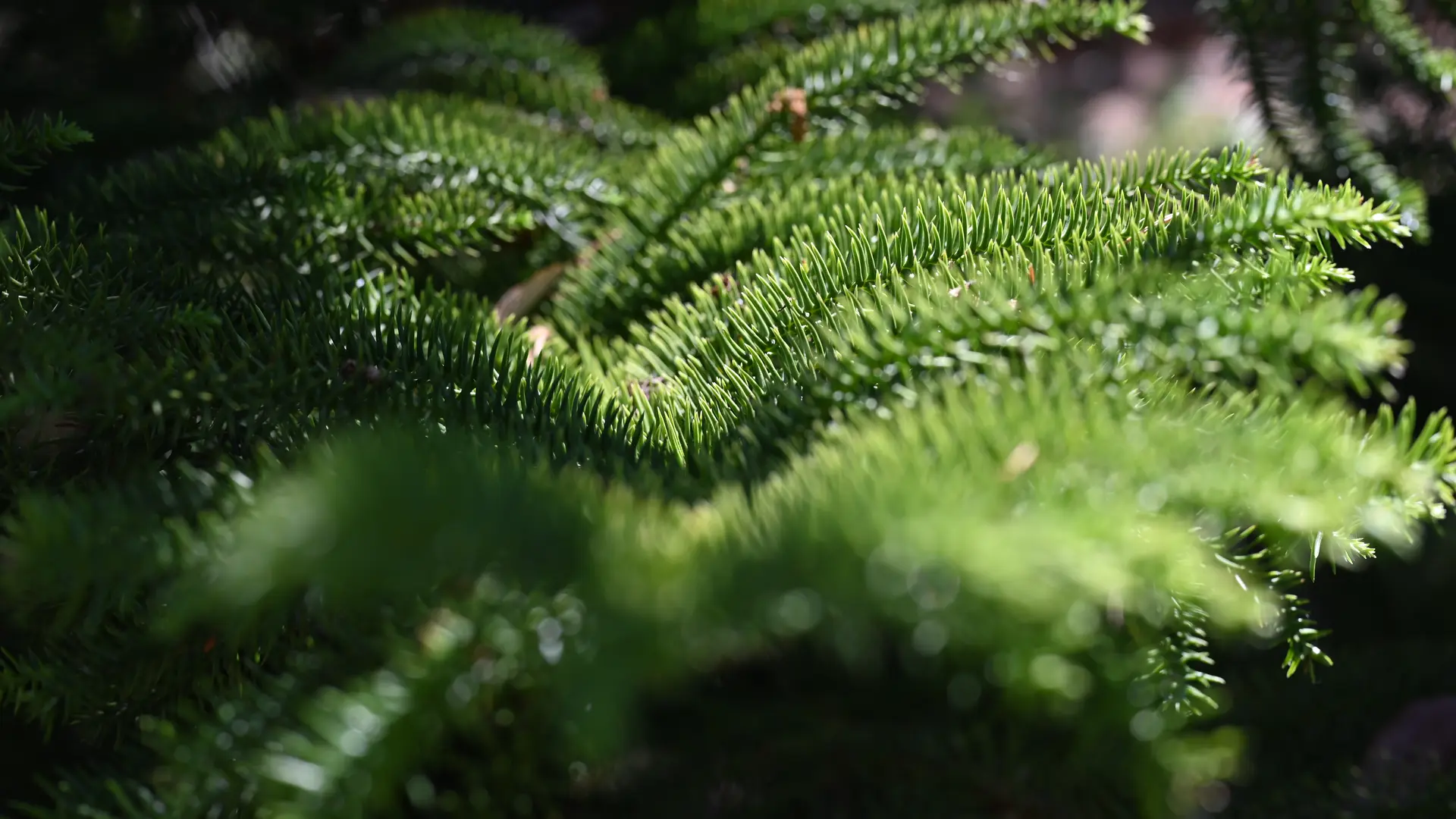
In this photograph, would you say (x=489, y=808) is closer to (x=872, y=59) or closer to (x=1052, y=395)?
(x=1052, y=395)

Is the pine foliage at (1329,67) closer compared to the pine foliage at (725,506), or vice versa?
the pine foliage at (725,506)

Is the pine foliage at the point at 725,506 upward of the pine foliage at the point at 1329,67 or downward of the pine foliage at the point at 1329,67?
upward

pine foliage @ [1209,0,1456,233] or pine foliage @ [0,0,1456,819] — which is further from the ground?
pine foliage @ [0,0,1456,819]

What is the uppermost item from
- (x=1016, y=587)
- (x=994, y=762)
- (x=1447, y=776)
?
(x=1016, y=587)

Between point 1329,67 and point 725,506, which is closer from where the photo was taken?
point 725,506

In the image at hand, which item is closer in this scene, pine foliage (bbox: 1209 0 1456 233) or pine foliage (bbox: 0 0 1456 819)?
pine foliage (bbox: 0 0 1456 819)

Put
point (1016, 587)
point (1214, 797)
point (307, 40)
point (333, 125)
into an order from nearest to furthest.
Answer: point (1016, 587) < point (1214, 797) < point (333, 125) < point (307, 40)

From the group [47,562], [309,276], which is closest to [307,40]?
[309,276]

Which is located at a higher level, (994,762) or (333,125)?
(333,125)
